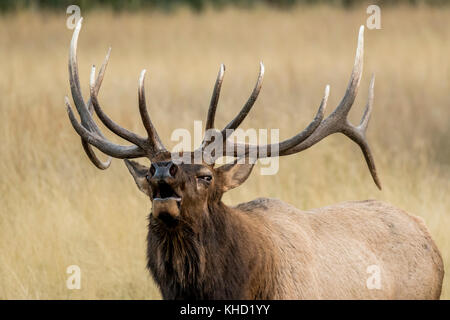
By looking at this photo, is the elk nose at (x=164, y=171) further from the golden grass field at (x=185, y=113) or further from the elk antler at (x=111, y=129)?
the golden grass field at (x=185, y=113)

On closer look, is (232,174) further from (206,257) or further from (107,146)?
(107,146)

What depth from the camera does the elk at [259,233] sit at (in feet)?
15.1

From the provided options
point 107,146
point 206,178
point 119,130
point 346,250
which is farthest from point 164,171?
point 346,250

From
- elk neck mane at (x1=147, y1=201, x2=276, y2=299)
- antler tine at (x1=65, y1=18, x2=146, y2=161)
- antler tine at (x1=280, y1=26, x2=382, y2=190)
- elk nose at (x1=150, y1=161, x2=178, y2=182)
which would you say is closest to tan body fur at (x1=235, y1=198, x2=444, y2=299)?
elk neck mane at (x1=147, y1=201, x2=276, y2=299)

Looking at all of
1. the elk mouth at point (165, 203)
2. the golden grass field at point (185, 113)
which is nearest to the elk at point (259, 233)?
the elk mouth at point (165, 203)

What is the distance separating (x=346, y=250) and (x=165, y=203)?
153cm

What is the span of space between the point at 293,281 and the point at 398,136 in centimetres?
522

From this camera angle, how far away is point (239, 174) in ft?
16.1

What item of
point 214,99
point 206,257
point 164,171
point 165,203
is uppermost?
point 214,99

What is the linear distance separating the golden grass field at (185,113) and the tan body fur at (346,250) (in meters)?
0.85

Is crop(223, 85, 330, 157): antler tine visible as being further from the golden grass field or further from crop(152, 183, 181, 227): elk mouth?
the golden grass field

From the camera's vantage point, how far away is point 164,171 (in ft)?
14.1

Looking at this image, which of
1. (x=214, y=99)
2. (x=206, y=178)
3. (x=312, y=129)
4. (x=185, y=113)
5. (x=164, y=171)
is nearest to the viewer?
(x=164, y=171)

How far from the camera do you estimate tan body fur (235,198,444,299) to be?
5.14 meters
